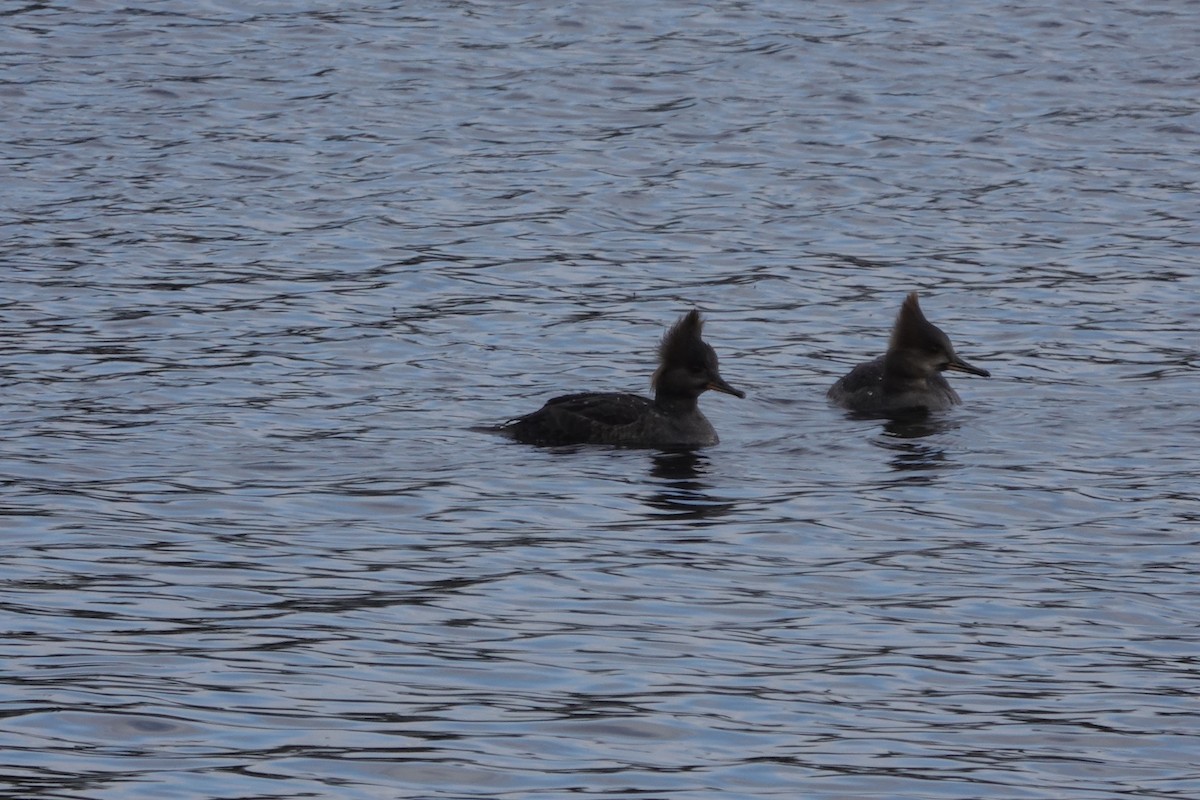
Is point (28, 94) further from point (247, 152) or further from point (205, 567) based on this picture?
point (205, 567)

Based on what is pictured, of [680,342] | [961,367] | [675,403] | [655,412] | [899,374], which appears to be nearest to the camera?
[655,412]

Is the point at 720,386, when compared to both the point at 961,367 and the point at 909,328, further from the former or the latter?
the point at 961,367

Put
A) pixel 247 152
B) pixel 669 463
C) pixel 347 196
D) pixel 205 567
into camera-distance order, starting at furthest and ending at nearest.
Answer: pixel 247 152
pixel 347 196
pixel 669 463
pixel 205 567

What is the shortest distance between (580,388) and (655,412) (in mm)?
1455

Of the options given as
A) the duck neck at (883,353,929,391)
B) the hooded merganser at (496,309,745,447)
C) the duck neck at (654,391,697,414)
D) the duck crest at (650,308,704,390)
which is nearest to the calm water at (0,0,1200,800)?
the hooded merganser at (496,309,745,447)

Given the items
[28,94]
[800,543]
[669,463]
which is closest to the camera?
[800,543]

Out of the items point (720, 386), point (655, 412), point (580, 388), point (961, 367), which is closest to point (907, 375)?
point (961, 367)

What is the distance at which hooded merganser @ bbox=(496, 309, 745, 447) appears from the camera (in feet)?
44.9

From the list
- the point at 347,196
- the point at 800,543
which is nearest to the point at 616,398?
the point at 800,543

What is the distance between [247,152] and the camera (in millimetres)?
23188

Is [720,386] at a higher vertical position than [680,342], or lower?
lower

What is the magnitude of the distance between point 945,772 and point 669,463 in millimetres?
5825

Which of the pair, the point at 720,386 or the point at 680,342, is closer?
the point at 720,386

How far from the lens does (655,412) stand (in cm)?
1412
